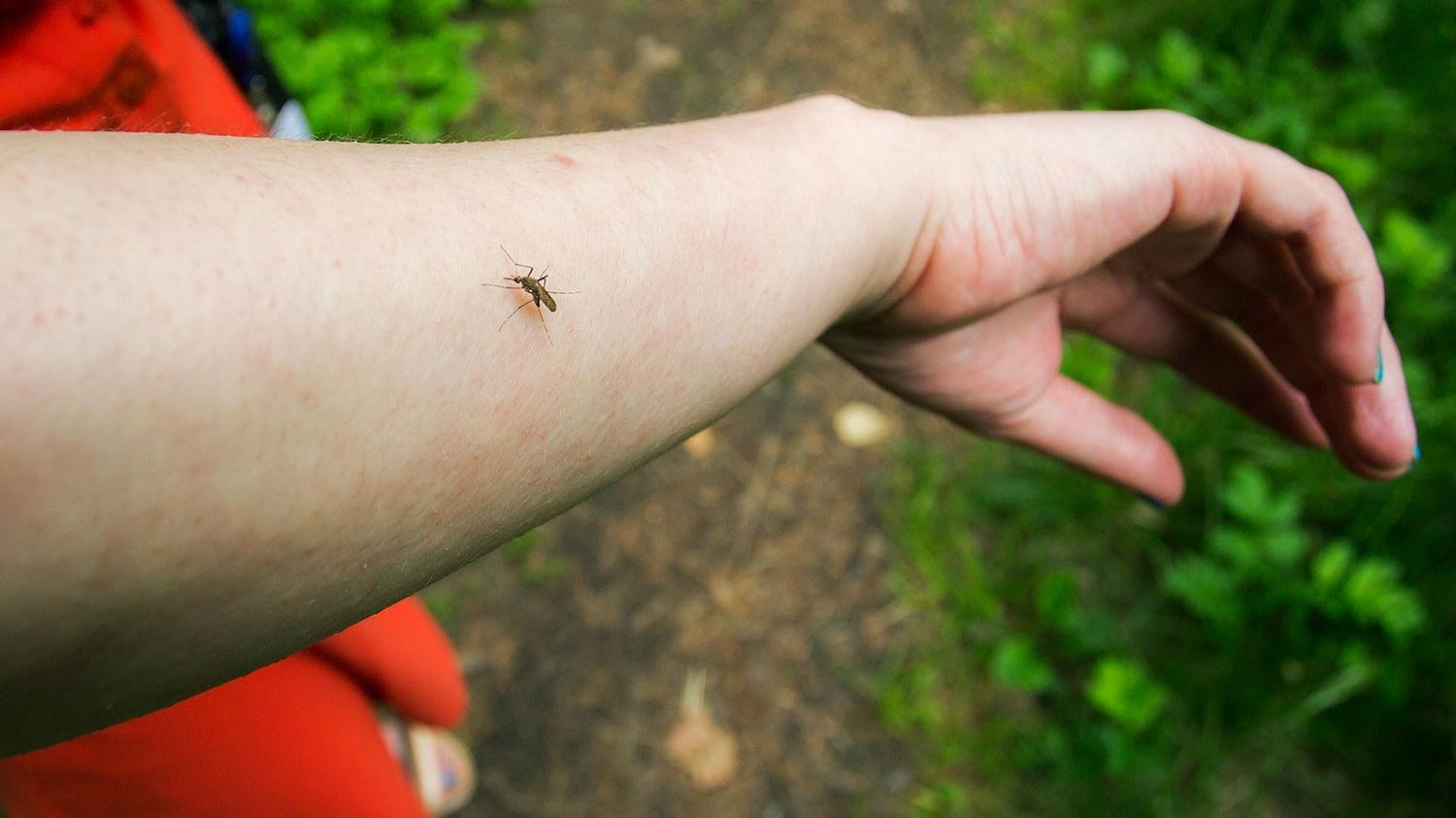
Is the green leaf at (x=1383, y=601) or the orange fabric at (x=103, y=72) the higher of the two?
the orange fabric at (x=103, y=72)

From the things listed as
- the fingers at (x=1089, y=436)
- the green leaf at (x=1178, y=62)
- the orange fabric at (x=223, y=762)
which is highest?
the orange fabric at (x=223, y=762)

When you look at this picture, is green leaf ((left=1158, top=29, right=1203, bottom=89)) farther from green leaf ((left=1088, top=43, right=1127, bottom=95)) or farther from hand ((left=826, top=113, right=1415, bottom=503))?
hand ((left=826, top=113, right=1415, bottom=503))

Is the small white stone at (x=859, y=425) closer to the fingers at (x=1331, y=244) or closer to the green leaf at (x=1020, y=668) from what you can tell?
the green leaf at (x=1020, y=668)

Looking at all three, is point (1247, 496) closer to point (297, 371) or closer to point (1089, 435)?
point (1089, 435)

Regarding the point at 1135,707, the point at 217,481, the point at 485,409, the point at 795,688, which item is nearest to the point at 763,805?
the point at 795,688

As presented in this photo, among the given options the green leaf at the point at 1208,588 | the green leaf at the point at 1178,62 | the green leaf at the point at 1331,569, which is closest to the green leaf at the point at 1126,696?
the green leaf at the point at 1208,588

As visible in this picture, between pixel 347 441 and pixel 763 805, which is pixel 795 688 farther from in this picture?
pixel 347 441

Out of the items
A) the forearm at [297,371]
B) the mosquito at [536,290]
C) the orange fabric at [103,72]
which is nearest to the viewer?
the forearm at [297,371]
